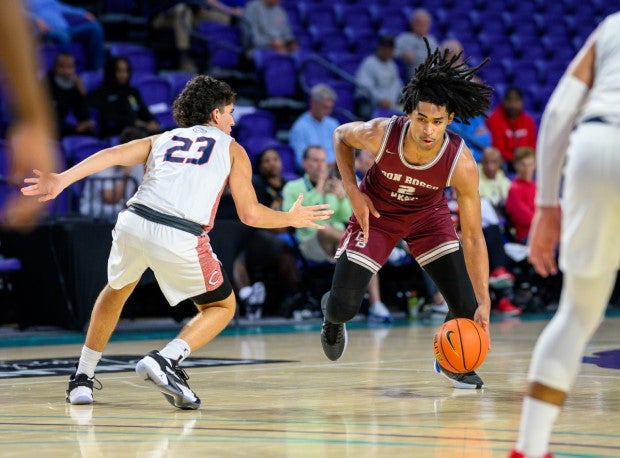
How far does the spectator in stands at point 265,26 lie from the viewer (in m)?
14.5

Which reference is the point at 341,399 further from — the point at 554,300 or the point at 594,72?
the point at 554,300

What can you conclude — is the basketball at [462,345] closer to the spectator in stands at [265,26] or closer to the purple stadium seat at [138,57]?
the purple stadium seat at [138,57]

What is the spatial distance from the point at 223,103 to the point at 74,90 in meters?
6.13

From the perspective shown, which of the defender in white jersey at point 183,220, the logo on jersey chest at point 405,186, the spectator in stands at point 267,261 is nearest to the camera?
the defender in white jersey at point 183,220

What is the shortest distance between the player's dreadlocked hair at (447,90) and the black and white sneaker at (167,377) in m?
1.90

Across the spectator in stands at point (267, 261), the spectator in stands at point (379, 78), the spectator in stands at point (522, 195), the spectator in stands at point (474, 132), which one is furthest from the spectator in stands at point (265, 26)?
the spectator in stands at point (522, 195)

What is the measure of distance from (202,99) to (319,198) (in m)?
5.66

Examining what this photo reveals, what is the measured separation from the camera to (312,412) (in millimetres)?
5281

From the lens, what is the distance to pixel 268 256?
444 inches

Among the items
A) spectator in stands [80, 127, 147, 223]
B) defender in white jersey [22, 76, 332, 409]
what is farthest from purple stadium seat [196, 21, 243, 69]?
defender in white jersey [22, 76, 332, 409]

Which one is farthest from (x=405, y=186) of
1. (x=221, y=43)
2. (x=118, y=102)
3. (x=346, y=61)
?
(x=346, y=61)

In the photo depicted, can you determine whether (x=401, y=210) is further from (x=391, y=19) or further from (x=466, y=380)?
(x=391, y=19)

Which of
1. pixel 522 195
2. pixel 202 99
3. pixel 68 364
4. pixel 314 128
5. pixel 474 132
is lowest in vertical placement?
pixel 68 364

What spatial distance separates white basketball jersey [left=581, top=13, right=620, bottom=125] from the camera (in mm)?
3271
